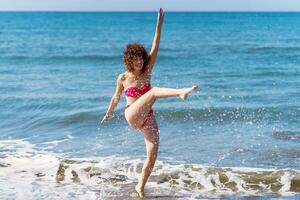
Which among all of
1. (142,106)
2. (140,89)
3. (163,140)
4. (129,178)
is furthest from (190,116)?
(142,106)

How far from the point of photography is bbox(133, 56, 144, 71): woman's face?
695 cm

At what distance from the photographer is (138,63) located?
6.97m

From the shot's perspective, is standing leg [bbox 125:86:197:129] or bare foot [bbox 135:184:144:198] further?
bare foot [bbox 135:184:144:198]

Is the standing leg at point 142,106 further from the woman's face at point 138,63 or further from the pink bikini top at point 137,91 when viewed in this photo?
the woman's face at point 138,63

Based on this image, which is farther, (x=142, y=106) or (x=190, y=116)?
(x=190, y=116)

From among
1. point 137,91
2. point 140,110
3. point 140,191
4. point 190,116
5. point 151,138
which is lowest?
point 190,116

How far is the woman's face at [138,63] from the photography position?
273 inches

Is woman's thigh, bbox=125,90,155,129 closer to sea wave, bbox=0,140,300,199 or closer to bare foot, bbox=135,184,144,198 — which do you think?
bare foot, bbox=135,184,144,198

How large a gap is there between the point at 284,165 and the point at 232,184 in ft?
4.13

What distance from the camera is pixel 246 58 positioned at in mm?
29344

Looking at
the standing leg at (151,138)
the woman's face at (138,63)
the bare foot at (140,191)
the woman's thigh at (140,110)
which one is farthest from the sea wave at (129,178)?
the woman's face at (138,63)

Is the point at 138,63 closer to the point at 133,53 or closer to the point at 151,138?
the point at 133,53

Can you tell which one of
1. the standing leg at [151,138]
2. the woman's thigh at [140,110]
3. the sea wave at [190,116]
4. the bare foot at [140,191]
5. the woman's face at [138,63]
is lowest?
the sea wave at [190,116]

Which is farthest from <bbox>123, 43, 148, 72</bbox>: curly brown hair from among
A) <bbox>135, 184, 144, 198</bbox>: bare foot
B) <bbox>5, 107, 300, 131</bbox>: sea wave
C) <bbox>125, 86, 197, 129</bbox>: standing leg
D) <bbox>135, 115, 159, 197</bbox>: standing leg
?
<bbox>5, 107, 300, 131</bbox>: sea wave
